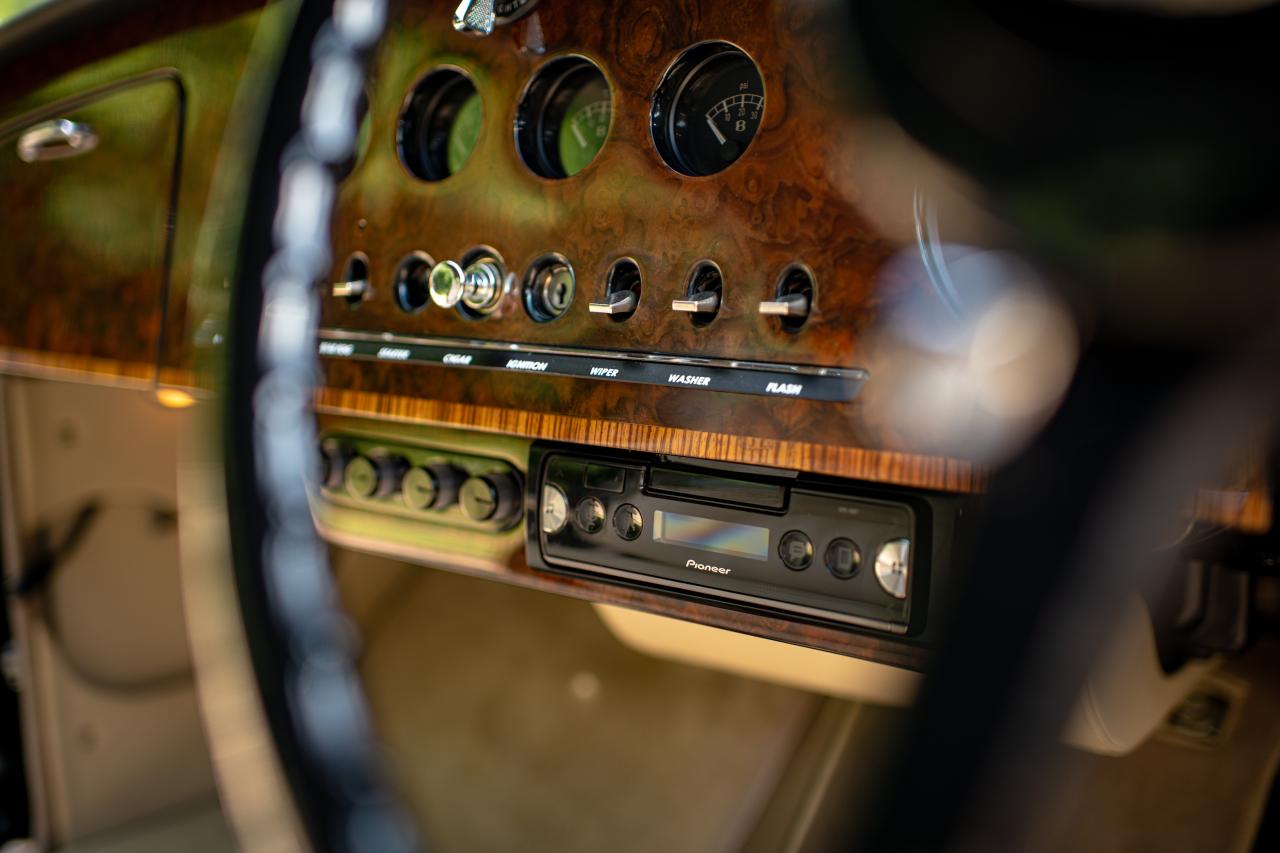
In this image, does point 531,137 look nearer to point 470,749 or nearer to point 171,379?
point 171,379

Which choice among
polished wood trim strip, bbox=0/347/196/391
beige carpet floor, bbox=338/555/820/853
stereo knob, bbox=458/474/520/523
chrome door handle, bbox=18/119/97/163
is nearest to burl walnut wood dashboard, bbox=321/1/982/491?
stereo knob, bbox=458/474/520/523

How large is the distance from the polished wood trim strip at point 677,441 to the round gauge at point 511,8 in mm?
411

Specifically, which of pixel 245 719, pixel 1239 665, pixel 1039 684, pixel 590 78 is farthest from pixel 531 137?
pixel 1239 665

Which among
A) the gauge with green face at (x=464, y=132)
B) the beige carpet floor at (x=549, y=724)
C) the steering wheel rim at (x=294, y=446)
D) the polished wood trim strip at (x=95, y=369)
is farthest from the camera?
the beige carpet floor at (x=549, y=724)

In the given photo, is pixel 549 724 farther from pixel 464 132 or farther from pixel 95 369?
pixel 464 132

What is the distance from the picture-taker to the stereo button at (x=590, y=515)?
1031 millimetres

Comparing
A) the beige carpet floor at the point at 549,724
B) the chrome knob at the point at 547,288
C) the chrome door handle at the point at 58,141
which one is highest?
the chrome door handle at the point at 58,141

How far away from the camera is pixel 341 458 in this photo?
1303mm

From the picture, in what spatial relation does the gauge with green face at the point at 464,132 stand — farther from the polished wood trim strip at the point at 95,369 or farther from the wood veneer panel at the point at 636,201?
the polished wood trim strip at the point at 95,369

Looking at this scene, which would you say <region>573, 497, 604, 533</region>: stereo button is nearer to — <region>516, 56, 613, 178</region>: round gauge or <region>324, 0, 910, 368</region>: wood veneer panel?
<region>324, 0, 910, 368</region>: wood veneer panel

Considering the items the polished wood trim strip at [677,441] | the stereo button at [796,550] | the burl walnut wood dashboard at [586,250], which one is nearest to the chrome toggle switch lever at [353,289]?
the burl walnut wood dashboard at [586,250]

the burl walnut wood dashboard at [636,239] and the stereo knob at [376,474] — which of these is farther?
the stereo knob at [376,474]

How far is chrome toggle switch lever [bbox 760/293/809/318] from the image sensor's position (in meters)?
0.83

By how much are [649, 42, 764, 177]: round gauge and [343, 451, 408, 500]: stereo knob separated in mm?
563
